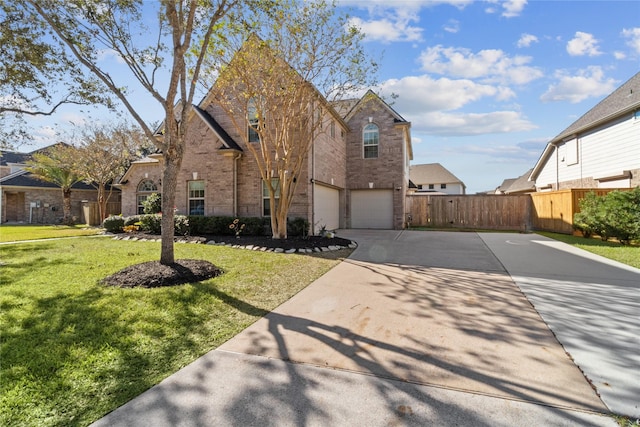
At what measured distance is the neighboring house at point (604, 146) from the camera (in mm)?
12703

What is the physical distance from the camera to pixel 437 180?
151 feet

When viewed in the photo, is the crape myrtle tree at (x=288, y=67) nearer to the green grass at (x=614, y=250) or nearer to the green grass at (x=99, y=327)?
the green grass at (x=99, y=327)

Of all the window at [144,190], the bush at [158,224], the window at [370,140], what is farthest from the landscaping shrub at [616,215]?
the window at [144,190]

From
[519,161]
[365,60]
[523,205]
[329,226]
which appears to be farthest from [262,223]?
[519,161]

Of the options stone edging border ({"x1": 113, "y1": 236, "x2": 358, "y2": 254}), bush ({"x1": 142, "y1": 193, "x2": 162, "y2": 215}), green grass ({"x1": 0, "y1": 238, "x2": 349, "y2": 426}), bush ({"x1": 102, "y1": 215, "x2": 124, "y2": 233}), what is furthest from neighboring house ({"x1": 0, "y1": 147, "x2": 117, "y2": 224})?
green grass ({"x1": 0, "y1": 238, "x2": 349, "y2": 426})

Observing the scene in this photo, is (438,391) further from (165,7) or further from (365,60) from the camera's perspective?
(365,60)

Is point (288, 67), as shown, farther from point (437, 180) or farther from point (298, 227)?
point (437, 180)

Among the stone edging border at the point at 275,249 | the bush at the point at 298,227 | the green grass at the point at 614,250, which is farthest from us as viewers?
the bush at the point at 298,227

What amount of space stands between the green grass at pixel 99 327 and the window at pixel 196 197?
23.2 ft

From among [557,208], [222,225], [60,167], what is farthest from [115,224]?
[557,208]

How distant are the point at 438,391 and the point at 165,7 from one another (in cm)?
844

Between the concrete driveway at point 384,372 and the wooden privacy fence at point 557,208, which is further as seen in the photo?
the wooden privacy fence at point 557,208

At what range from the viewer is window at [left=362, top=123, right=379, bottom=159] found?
1850 centimetres

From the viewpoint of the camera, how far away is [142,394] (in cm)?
260
